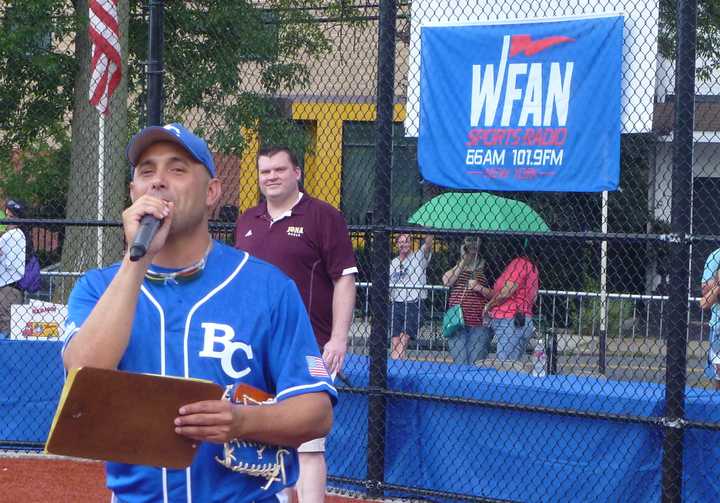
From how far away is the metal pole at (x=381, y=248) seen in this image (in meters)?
7.11

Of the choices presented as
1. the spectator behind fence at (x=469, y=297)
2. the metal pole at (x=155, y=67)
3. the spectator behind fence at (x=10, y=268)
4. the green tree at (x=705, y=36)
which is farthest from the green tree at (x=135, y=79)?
the green tree at (x=705, y=36)

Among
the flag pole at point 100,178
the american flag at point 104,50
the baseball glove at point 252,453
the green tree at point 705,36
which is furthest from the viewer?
the green tree at point 705,36

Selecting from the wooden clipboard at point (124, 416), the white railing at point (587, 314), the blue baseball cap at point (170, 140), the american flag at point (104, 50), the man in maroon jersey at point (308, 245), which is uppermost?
the american flag at point (104, 50)

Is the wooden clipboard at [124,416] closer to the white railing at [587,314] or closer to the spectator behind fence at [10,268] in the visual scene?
the white railing at [587,314]

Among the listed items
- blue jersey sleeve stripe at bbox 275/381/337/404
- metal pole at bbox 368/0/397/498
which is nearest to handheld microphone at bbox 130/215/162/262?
blue jersey sleeve stripe at bbox 275/381/337/404

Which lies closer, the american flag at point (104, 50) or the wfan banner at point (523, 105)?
the wfan banner at point (523, 105)

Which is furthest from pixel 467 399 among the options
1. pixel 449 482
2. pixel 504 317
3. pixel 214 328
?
pixel 214 328

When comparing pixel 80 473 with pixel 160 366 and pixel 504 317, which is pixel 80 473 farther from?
pixel 160 366

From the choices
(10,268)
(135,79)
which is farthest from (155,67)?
(135,79)

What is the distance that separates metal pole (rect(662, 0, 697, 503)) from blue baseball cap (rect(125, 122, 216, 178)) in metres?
3.92

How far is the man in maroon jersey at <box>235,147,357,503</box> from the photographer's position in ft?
19.7

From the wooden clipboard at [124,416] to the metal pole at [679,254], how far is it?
421cm

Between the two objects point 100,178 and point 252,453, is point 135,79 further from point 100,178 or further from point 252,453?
point 252,453

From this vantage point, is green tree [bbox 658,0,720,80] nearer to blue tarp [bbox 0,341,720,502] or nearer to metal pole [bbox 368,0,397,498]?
metal pole [bbox 368,0,397,498]
